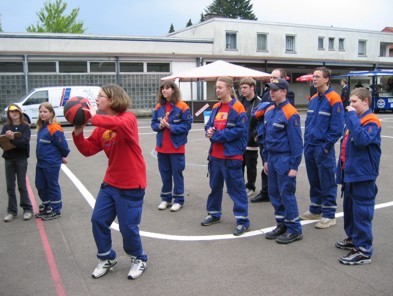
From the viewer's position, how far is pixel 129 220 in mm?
3934

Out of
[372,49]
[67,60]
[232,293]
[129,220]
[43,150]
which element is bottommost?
[232,293]

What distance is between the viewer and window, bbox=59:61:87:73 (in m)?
25.9

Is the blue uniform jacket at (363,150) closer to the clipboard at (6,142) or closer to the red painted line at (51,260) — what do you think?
the red painted line at (51,260)

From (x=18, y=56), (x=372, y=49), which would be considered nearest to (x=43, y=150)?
(x=18, y=56)

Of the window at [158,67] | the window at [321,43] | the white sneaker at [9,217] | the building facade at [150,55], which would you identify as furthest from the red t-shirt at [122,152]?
the window at [321,43]

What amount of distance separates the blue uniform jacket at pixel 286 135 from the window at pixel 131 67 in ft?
77.3

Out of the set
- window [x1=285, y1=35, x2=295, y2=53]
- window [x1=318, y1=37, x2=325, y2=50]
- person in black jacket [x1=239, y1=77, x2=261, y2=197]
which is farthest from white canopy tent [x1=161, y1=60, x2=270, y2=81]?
window [x1=318, y1=37, x2=325, y2=50]

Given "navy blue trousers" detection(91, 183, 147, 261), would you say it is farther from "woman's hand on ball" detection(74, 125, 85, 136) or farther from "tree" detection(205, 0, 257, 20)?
"tree" detection(205, 0, 257, 20)

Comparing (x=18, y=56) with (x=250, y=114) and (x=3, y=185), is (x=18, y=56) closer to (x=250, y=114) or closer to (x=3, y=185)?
(x=3, y=185)

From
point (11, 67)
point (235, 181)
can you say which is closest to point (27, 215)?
point (235, 181)

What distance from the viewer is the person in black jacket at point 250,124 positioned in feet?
21.5

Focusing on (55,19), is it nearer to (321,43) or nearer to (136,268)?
(321,43)

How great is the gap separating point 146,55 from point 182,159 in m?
22.1

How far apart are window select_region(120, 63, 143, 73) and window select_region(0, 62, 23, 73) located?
20.8 feet
